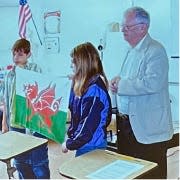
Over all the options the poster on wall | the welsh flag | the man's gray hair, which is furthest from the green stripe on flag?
the man's gray hair

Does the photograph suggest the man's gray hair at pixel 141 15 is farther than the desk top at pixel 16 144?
No

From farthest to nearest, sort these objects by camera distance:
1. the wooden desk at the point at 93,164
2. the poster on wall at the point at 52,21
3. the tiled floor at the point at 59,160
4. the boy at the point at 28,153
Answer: the boy at the point at 28,153, the poster on wall at the point at 52,21, the tiled floor at the point at 59,160, the wooden desk at the point at 93,164

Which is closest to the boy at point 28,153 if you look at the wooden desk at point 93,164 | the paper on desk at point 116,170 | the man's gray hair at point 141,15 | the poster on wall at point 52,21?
the poster on wall at point 52,21

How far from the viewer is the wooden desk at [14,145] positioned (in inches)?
69.3

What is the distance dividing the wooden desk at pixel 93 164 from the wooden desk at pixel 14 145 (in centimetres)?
28

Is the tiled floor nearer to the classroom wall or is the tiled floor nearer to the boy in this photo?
the boy

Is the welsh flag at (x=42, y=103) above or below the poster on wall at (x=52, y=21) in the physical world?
below

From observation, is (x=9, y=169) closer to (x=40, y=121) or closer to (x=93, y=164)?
(x=40, y=121)

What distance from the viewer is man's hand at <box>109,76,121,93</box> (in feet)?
5.20

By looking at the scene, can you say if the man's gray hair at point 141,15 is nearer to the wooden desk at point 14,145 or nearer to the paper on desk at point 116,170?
the paper on desk at point 116,170

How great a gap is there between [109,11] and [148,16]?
182 millimetres

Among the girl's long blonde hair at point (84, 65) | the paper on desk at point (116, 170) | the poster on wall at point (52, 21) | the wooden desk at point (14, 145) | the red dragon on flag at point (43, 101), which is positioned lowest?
the paper on desk at point (116, 170)

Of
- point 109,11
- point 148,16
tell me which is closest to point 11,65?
point 109,11

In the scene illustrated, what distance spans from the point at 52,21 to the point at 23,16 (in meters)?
0.19
